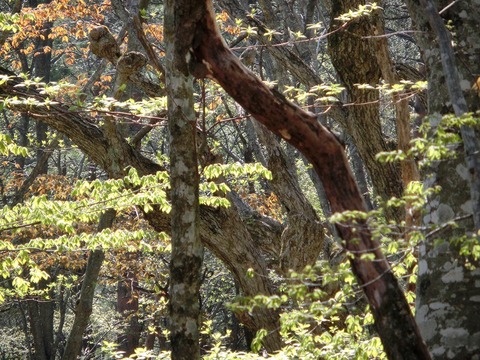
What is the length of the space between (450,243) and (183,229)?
179 cm

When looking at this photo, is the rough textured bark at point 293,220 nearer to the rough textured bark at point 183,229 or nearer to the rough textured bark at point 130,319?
the rough textured bark at point 183,229

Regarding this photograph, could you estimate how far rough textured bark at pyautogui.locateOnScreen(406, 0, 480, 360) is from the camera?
3729 mm

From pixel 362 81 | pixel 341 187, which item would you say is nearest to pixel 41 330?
pixel 362 81

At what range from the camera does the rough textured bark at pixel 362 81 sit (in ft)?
25.2

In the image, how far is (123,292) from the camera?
22359mm

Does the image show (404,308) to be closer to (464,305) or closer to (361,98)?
(464,305)

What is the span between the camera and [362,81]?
7.94 m

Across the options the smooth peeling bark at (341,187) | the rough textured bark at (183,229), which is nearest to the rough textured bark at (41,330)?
the rough textured bark at (183,229)

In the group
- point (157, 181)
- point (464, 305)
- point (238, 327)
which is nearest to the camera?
point (464, 305)

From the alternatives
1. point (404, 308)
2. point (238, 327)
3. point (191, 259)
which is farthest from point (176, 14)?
point (238, 327)

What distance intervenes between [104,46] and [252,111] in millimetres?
4743

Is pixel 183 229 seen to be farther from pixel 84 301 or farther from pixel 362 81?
pixel 84 301

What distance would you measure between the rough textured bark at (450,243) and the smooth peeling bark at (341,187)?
1.18 feet

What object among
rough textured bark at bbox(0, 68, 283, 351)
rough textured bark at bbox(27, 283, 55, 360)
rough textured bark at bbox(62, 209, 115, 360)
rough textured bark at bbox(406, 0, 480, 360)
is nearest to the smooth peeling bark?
rough textured bark at bbox(406, 0, 480, 360)
